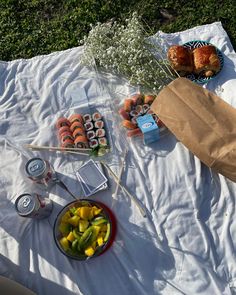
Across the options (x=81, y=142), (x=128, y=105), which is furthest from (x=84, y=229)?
(x=128, y=105)

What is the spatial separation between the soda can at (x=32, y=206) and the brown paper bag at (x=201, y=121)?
1.12 meters

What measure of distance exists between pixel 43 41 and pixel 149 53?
122cm

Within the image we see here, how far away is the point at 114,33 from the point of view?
12.7ft

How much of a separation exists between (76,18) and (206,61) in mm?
1525

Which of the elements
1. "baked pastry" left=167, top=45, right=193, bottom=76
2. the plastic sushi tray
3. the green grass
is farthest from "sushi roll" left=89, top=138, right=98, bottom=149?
the green grass

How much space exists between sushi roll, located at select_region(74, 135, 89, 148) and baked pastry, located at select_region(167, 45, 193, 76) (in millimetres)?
993

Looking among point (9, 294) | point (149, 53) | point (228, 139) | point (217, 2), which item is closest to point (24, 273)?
point (9, 294)

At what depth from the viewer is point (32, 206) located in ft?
9.90

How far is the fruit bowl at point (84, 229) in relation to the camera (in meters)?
2.94

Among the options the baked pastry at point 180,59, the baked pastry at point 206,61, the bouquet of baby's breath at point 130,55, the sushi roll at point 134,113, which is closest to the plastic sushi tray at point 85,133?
the sushi roll at point 134,113

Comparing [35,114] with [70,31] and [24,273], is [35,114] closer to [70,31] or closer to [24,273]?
[70,31]

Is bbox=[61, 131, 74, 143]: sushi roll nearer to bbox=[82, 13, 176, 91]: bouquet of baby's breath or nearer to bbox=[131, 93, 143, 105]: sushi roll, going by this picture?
bbox=[131, 93, 143, 105]: sushi roll

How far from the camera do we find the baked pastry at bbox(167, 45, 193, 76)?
3533 millimetres

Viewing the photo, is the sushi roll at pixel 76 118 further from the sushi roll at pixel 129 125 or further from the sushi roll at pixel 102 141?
the sushi roll at pixel 129 125
